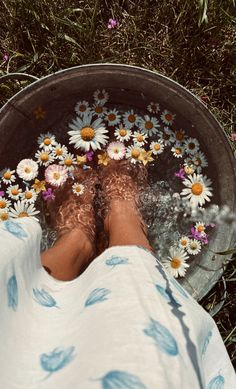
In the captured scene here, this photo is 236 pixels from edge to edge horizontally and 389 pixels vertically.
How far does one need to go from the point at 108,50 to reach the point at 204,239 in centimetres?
63

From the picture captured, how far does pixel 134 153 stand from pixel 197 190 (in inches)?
8.3

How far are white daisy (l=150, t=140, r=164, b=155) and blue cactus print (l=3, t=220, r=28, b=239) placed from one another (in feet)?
1.94

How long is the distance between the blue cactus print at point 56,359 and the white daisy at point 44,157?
2.46 feet

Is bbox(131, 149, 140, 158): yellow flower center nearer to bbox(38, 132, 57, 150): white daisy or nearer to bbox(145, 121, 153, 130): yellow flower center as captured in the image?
bbox(145, 121, 153, 130): yellow flower center

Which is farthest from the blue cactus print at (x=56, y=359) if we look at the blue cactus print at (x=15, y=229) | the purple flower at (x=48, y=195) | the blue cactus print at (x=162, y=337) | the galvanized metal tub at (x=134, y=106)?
the purple flower at (x=48, y=195)

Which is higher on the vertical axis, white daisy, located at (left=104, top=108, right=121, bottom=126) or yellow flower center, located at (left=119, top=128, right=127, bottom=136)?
white daisy, located at (left=104, top=108, right=121, bottom=126)

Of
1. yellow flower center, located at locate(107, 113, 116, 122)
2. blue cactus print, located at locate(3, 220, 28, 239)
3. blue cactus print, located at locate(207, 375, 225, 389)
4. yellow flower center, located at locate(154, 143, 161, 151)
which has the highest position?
yellow flower center, located at locate(107, 113, 116, 122)

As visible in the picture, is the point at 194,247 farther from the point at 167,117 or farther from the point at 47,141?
the point at 47,141

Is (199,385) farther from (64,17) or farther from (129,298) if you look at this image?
(64,17)

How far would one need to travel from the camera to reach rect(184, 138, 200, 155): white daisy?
4.45 ft

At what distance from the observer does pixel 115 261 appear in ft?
2.90

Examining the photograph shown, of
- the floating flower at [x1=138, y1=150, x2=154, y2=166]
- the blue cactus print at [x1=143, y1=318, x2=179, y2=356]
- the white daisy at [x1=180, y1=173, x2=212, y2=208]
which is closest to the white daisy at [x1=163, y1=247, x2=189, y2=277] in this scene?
the white daisy at [x1=180, y1=173, x2=212, y2=208]

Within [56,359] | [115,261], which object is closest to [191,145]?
[115,261]

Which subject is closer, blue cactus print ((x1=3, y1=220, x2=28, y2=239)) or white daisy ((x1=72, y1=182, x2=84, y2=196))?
blue cactus print ((x1=3, y1=220, x2=28, y2=239))
